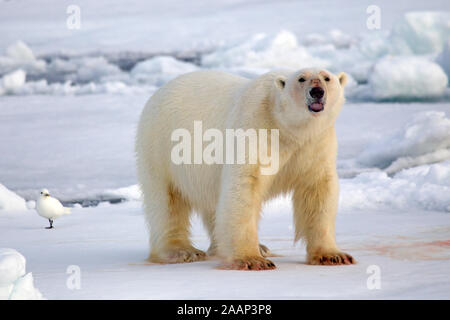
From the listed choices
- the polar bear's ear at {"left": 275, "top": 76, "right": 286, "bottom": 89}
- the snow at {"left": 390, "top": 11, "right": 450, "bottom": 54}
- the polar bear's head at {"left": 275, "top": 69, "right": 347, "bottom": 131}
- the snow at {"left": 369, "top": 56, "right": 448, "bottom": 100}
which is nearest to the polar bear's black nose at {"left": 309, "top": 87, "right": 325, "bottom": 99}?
the polar bear's head at {"left": 275, "top": 69, "right": 347, "bottom": 131}

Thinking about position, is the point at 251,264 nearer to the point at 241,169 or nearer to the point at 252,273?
the point at 252,273

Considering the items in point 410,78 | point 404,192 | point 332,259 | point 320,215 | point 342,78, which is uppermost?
point 342,78

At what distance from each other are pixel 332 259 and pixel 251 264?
612mm

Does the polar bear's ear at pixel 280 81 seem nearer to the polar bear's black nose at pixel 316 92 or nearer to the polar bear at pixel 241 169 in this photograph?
the polar bear at pixel 241 169

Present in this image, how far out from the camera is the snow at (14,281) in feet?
10.7

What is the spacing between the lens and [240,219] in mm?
4430

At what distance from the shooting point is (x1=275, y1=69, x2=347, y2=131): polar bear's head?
4.21 metres

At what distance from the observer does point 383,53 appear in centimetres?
1614

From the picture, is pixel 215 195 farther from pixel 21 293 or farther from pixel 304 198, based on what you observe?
pixel 21 293

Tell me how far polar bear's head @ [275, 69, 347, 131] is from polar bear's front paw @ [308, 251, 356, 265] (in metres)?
0.92

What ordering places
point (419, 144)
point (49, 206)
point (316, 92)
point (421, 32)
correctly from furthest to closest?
1. point (421, 32)
2. point (419, 144)
3. point (49, 206)
4. point (316, 92)

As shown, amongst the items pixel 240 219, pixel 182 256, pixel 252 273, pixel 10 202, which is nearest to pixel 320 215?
pixel 240 219

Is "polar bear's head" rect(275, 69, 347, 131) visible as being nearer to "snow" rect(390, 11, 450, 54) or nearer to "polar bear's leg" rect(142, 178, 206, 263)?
"polar bear's leg" rect(142, 178, 206, 263)

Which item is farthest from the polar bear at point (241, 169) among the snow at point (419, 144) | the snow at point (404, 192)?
the snow at point (419, 144)
